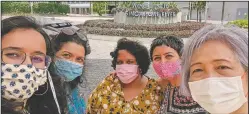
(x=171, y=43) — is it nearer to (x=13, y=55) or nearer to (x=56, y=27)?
(x=56, y=27)

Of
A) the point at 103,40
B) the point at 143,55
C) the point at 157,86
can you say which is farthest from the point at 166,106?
the point at 103,40

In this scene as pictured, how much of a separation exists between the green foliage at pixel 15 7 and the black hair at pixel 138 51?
57 cm

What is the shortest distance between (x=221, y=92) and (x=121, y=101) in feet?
2.20

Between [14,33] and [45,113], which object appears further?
[45,113]

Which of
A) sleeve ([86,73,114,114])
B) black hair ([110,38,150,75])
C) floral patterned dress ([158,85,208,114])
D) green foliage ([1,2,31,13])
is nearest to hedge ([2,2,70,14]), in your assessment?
green foliage ([1,2,31,13])

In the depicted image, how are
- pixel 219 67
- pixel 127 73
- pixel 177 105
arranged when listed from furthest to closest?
pixel 127 73 < pixel 177 105 < pixel 219 67

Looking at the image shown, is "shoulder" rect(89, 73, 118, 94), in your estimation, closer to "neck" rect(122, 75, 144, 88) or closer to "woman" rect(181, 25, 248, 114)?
"neck" rect(122, 75, 144, 88)

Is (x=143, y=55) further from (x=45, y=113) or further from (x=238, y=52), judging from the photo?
(x=238, y=52)

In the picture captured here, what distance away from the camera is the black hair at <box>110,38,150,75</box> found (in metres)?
1.75

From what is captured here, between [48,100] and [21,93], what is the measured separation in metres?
0.27

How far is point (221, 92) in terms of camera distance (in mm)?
1107

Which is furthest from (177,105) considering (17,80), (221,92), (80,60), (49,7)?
(49,7)

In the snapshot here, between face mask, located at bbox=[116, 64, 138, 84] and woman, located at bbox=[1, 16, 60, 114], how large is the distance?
56cm

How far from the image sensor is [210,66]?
1.04 m
